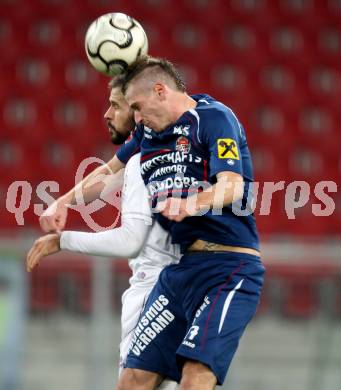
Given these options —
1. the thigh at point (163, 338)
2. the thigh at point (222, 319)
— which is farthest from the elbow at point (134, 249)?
the thigh at point (222, 319)

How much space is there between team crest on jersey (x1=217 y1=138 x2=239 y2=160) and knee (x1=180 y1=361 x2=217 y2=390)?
77cm

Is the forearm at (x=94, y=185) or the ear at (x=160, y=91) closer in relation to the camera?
the ear at (x=160, y=91)

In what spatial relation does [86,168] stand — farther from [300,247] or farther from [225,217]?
[225,217]

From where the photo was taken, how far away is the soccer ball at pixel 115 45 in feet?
13.2

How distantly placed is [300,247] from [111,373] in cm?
160

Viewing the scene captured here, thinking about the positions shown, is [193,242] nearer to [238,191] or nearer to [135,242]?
[135,242]

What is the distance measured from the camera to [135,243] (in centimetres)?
382

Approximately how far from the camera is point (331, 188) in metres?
9.09

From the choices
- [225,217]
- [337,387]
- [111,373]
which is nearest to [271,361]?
[337,387]

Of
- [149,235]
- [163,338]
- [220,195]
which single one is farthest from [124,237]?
[220,195]

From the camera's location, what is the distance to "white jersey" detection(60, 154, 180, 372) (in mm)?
3820

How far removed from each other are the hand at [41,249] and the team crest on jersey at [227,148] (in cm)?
83

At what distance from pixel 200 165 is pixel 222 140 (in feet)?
0.64

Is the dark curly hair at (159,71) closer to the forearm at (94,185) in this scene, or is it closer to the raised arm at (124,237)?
the raised arm at (124,237)
